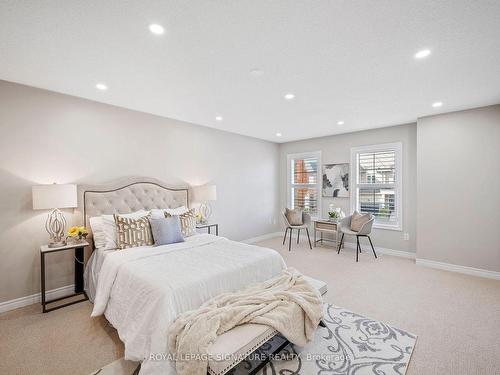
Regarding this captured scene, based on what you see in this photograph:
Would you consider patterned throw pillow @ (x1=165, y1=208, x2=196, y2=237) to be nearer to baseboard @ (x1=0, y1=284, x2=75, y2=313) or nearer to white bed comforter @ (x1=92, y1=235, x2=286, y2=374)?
white bed comforter @ (x1=92, y1=235, x2=286, y2=374)

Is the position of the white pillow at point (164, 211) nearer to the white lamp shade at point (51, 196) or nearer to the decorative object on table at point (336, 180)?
the white lamp shade at point (51, 196)

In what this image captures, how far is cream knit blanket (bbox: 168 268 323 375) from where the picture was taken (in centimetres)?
145

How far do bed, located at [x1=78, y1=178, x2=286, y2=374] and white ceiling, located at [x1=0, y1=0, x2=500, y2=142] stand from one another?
1.61 meters

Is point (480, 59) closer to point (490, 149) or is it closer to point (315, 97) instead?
point (315, 97)

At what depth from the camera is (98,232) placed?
115 inches

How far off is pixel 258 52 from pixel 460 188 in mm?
3723

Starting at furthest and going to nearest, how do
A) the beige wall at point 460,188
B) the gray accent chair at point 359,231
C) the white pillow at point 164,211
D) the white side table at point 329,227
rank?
the white side table at point 329,227
the gray accent chair at point 359,231
the beige wall at point 460,188
the white pillow at point 164,211

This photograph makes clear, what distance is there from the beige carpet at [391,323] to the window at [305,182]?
2.26 metres

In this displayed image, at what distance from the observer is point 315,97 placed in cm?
309

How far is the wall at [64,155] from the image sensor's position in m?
2.66

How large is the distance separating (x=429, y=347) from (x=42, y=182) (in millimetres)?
4285

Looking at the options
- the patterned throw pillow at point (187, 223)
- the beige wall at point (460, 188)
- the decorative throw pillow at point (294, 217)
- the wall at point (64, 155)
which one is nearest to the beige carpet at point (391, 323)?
the beige wall at point (460, 188)

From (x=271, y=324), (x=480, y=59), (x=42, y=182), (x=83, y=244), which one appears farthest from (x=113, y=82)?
(x=480, y=59)

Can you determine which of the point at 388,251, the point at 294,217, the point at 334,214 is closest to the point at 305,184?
the point at 294,217
